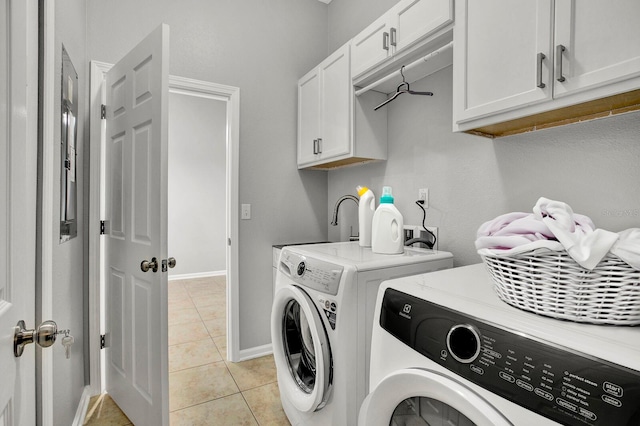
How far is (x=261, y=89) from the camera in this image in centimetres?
253

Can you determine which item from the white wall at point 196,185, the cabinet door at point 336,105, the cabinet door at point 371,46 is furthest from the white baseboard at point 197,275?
the cabinet door at point 371,46

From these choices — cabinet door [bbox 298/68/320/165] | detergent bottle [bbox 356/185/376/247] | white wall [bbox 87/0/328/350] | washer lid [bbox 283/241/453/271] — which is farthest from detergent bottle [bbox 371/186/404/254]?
white wall [bbox 87/0/328/350]

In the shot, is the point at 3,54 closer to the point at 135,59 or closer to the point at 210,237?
the point at 135,59

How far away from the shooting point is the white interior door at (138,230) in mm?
1476

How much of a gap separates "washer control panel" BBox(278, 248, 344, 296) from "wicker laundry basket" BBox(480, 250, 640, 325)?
27.1 inches

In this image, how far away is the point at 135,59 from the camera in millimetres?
1642

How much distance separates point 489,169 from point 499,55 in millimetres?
577

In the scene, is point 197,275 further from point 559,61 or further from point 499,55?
point 559,61

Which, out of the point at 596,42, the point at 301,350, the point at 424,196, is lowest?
the point at 301,350

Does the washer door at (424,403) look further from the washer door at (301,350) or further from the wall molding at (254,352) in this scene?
the wall molding at (254,352)

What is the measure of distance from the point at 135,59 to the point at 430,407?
1.98 metres

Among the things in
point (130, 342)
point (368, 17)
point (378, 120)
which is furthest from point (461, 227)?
point (130, 342)

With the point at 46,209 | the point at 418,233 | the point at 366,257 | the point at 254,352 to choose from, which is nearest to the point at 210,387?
the point at 254,352

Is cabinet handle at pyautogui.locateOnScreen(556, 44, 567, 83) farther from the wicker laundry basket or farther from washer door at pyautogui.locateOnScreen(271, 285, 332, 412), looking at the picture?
washer door at pyautogui.locateOnScreen(271, 285, 332, 412)
